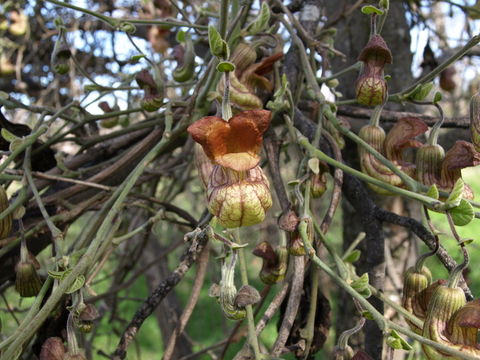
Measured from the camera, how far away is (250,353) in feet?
2.53

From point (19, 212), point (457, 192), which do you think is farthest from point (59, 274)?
point (457, 192)

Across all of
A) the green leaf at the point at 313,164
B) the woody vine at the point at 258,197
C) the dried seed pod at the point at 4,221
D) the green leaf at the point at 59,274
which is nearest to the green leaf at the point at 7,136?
the woody vine at the point at 258,197

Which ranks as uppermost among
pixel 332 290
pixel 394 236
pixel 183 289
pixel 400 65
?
pixel 400 65

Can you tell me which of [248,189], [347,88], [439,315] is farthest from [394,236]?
[248,189]

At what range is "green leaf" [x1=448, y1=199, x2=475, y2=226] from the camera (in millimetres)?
670

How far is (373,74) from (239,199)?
390 mm

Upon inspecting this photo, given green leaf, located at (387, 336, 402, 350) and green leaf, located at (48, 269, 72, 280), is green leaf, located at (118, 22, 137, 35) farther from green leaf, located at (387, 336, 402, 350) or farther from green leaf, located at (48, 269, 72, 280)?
green leaf, located at (387, 336, 402, 350)

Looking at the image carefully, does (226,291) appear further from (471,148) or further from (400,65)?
(400,65)

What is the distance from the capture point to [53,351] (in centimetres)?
83

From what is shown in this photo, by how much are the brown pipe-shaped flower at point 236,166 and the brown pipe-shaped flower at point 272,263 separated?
0.81 ft

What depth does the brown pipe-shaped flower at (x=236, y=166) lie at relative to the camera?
2.26 ft

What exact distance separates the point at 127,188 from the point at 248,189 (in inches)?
10.2

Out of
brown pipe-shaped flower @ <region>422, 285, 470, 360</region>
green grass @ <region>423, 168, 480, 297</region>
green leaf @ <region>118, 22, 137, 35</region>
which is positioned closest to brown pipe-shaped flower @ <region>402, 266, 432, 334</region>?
brown pipe-shaped flower @ <region>422, 285, 470, 360</region>

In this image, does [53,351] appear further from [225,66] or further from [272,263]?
[225,66]
